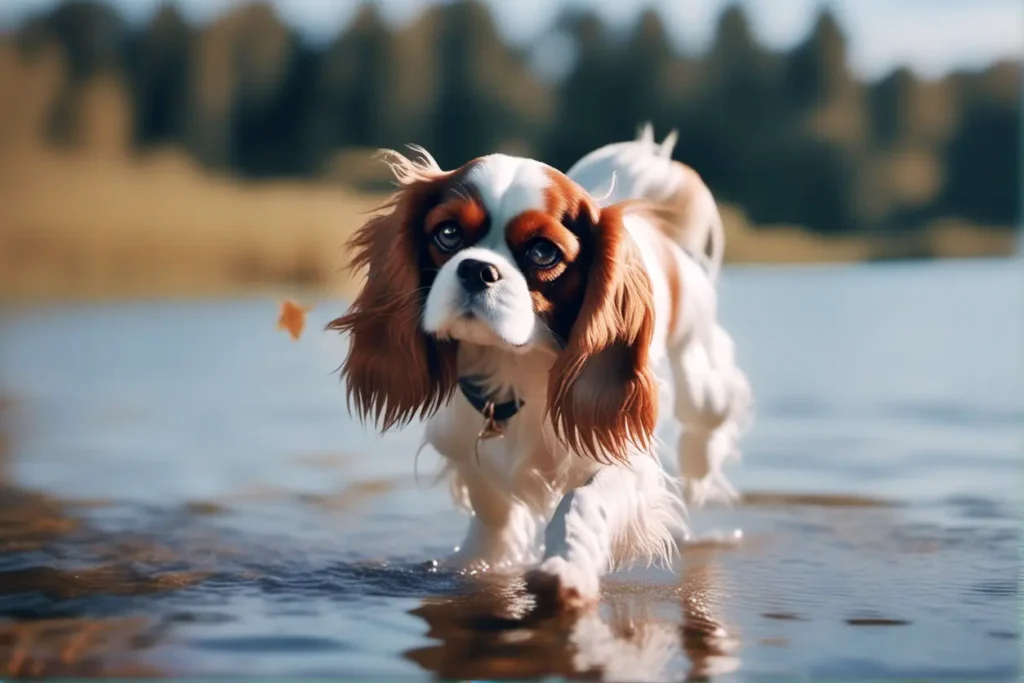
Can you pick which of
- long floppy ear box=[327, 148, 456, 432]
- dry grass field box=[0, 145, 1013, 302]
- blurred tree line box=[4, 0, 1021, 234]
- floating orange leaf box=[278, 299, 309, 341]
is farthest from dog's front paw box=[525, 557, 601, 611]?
dry grass field box=[0, 145, 1013, 302]

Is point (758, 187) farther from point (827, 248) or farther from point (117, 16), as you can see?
point (117, 16)

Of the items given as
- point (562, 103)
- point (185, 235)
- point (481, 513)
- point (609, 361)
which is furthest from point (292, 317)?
point (185, 235)

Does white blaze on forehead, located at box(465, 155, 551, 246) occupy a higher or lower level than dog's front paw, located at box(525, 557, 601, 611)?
higher

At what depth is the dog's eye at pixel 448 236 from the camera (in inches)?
72.1

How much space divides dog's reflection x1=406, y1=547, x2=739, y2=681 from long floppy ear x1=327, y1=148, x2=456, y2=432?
29 centimetres

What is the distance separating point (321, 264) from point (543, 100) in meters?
1.12

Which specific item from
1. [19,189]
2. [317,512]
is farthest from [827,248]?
[19,189]

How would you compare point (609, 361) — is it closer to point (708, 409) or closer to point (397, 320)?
point (397, 320)

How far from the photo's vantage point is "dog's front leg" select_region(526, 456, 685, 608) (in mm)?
1888

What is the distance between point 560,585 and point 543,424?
0.24m

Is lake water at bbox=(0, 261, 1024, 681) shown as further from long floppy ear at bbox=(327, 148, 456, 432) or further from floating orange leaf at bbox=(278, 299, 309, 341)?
long floppy ear at bbox=(327, 148, 456, 432)

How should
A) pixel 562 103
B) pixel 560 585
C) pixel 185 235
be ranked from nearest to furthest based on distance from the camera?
1. pixel 560 585
2. pixel 562 103
3. pixel 185 235

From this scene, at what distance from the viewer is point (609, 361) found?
190 cm

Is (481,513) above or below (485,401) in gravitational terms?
below
